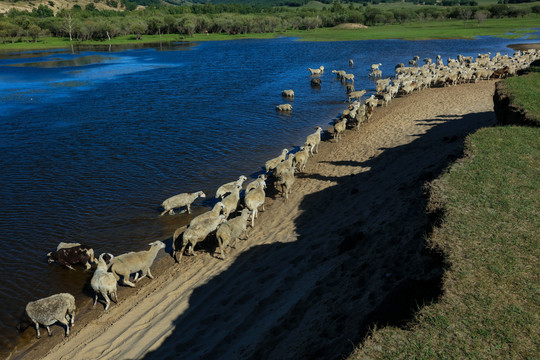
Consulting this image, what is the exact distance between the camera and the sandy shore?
24.3 ft

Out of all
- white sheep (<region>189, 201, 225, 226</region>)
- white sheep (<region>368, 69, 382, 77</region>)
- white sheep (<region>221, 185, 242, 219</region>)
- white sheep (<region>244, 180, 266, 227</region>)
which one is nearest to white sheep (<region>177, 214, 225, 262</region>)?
white sheep (<region>189, 201, 225, 226</region>)

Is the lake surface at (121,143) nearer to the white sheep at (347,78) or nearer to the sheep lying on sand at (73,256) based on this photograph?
the sheep lying on sand at (73,256)

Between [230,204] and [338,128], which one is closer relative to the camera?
[230,204]

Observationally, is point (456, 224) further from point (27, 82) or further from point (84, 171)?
point (27, 82)

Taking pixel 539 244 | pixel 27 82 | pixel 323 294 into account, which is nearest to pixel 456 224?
A: pixel 539 244

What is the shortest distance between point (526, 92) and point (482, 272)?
14490 mm

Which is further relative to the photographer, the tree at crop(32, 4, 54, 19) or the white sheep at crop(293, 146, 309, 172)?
the tree at crop(32, 4, 54, 19)

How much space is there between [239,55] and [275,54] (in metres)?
6.89

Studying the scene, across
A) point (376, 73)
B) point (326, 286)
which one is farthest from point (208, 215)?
point (376, 73)

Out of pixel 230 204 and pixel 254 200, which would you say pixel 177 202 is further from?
pixel 254 200

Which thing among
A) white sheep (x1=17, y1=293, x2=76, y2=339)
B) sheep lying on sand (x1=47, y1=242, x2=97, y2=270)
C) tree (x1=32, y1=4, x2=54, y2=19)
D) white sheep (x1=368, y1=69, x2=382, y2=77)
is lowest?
white sheep (x1=17, y1=293, x2=76, y2=339)

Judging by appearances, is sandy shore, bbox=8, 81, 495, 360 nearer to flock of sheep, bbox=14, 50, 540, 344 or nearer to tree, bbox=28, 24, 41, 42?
flock of sheep, bbox=14, 50, 540, 344

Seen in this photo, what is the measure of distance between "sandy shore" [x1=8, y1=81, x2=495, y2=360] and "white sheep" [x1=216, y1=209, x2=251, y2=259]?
38 cm

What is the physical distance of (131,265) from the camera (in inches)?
468
